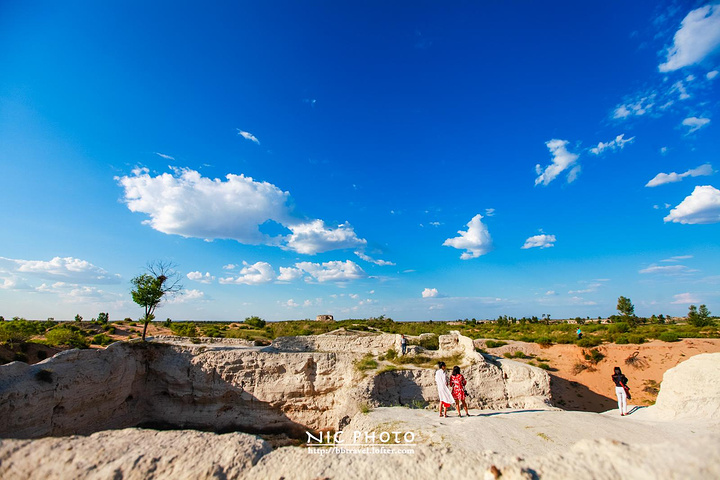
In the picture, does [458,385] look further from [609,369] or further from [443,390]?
[609,369]

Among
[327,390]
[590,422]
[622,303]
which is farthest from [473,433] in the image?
[622,303]

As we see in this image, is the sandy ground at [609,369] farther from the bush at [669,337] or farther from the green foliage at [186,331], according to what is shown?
the green foliage at [186,331]

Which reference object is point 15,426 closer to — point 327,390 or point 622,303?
point 327,390

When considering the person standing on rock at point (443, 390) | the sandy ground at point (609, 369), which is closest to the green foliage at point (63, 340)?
the person standing on rock at point (443, 390)

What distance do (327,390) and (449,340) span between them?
7.28m

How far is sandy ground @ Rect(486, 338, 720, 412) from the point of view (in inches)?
626

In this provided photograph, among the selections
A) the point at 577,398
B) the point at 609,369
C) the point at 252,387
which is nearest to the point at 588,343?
the point at 609,369

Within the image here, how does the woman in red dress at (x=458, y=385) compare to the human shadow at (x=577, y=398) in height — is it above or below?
above

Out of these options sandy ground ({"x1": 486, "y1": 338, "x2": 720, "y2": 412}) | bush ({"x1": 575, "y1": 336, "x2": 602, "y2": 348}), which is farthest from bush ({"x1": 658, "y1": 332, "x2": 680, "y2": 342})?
bush ({"x1": 575, "y1": 336, "x2": 602, "y2": 348})

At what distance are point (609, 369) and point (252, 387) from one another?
2199 cm

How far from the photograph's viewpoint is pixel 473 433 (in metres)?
6.93

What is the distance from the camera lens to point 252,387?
13320 mm

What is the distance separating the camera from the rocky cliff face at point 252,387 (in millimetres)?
11945

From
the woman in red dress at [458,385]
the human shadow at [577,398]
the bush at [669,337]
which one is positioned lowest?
the human shadow at [577,398]
